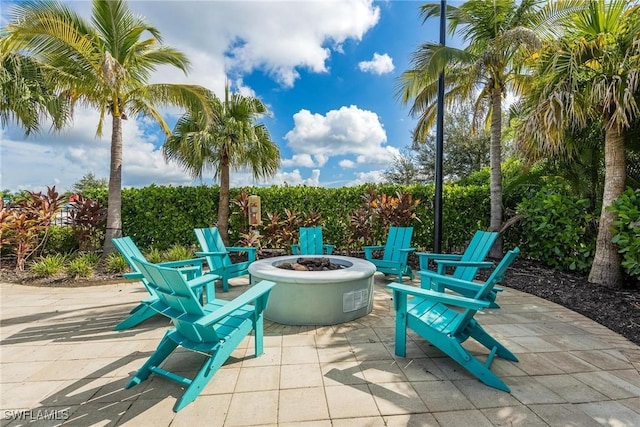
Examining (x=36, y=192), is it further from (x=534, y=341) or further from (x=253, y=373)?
(x=534, y=341)

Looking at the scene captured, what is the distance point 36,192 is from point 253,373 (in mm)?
7533

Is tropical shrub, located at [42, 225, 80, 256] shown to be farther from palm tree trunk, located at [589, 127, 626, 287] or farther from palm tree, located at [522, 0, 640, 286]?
palm tree trunk, located at [589, 127, 626, 287]

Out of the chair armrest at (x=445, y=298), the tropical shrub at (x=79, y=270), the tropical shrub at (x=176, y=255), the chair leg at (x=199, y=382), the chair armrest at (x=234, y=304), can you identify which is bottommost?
the chair leg at (x=199, y=382)

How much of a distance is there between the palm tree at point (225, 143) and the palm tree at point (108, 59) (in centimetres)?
48

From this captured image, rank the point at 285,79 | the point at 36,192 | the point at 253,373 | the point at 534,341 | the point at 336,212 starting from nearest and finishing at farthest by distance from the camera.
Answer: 1. the point at 253,373
2. the point at 534,341
3. the point at 36,192
4. the point at 336,212
5. the point at 285,79

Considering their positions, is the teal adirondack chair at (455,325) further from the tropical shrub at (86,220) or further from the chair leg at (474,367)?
the tropical shrub at (86,220)

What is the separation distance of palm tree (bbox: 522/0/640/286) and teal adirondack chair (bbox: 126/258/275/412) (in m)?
4.97

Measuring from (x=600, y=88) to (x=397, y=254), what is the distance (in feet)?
12.3

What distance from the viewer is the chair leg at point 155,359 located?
91.6 inches

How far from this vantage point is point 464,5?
6574mm

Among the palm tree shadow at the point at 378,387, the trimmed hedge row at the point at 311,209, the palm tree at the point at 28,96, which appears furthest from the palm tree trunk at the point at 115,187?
the palm tree shadow at the point at 378,387

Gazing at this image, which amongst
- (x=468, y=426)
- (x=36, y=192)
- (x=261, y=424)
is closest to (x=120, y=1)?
(x=36, y=192)

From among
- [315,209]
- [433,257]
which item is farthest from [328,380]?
[315,209]

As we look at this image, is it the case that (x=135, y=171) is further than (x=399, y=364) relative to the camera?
Yes
